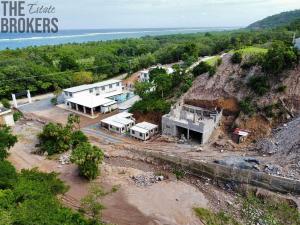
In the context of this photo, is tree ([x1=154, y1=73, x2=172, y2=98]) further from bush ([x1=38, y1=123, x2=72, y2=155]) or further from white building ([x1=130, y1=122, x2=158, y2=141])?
bush ([x1=38, y1=123, x2=72, y2=155])

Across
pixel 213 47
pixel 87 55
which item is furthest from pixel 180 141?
pixel 87 55

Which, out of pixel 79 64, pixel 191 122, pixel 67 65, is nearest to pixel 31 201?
pixel 191 122

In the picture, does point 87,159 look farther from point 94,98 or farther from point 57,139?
point 94,98

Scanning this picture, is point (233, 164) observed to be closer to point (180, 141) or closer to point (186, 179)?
point (186, 179)

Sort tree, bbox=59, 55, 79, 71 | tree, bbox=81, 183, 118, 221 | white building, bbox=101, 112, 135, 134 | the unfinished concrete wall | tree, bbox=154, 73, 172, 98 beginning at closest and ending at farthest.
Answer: tree, bbox=81, 183, 118, 221, the unfinished concrete wall, white building, bbox=101, 112, 135, 134, tree, bbox=154, 73, 172, 98, tree, bbox=59, 55, 79, 71

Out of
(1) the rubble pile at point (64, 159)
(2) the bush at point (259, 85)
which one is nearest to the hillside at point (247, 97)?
(2) the bush at point (259, 85)

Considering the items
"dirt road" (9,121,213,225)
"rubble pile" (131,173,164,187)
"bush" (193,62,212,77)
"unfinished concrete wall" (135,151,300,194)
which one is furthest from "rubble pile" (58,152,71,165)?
"bush" (193,62,212,77)
